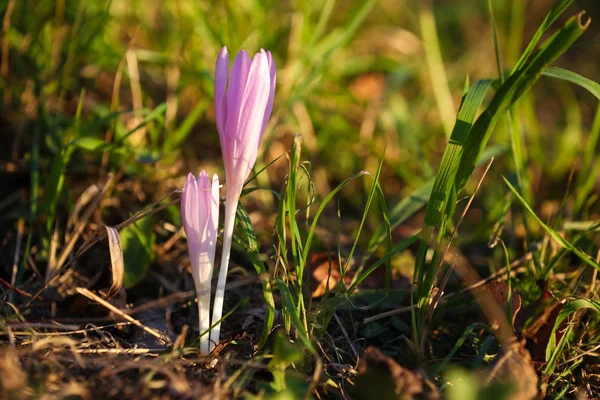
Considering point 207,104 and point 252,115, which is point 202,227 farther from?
point 207,104

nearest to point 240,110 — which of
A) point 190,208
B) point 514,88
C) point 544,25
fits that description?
point 190,208

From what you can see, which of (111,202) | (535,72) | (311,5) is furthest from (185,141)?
(535,72)

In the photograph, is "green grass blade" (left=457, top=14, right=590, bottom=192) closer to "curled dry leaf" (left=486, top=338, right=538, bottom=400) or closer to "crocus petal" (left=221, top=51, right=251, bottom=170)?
"curled dry leaf" (left=486, top=338, right=538, bottom=400)

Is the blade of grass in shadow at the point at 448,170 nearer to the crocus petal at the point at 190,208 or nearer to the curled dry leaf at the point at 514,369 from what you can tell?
the curled dry leaf at the point at 514,369

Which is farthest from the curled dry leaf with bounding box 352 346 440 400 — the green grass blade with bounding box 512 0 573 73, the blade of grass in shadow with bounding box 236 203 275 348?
the green grass blade with bounding box 512 0 573 73

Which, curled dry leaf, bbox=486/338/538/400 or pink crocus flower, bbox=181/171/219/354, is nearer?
curled dry leaf, bbox=486/338/538/400
